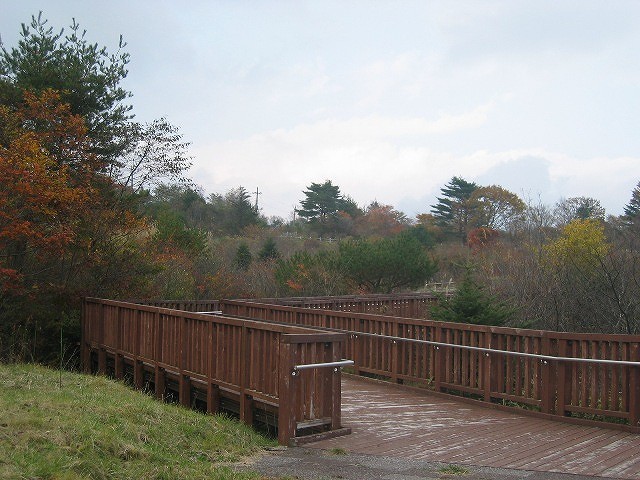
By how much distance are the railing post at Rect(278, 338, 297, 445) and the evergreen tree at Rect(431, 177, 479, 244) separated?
62691 mm

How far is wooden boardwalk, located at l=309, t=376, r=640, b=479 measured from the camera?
6707 mm

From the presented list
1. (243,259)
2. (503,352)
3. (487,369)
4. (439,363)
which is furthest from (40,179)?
(243,259)

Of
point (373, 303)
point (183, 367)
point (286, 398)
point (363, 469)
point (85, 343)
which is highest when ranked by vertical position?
point (373, 303)

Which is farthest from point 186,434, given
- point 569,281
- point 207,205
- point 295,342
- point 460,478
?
point 207,205

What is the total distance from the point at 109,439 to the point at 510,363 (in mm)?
5581

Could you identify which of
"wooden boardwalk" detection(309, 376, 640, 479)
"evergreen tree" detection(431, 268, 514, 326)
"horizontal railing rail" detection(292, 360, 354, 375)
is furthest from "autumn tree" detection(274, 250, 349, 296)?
"horizontal railing rail" detection(292, 360, 354, 375)

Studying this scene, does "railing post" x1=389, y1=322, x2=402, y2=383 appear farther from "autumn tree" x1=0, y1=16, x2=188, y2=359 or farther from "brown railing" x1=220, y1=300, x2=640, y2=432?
"autumn tree" x1=0, y1=16, x2=188, y2=359

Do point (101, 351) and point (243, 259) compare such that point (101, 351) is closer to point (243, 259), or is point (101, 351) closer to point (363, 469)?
point (363, 469)

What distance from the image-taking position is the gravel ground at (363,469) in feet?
20.2

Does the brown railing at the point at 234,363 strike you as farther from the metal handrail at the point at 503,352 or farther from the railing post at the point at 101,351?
the metal handrail at the point at 503,352

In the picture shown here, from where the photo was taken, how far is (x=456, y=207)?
2827 inches

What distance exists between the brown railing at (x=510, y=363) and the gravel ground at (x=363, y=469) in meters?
2.56

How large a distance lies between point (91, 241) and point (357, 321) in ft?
26.5

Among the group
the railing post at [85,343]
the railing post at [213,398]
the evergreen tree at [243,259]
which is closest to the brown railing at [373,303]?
the railing post at [85,343]
